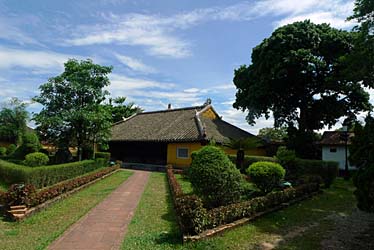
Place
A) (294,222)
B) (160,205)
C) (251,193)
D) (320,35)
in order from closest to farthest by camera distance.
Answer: (294,222) < (160,205) < (251,193) < (320,35)

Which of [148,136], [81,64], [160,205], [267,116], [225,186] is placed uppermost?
[81,64]

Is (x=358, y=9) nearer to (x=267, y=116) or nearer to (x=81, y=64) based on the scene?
(x=267, y=116)

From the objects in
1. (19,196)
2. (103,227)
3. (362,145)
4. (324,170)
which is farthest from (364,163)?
(19,196)

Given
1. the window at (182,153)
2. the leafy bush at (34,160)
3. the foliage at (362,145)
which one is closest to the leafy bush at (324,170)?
the foliage at (362,145)

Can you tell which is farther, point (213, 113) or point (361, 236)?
point (213, 113)

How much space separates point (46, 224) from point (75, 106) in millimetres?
14109

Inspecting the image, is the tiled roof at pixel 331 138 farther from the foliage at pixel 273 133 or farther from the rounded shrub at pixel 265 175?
the foliage at pixel 273 133

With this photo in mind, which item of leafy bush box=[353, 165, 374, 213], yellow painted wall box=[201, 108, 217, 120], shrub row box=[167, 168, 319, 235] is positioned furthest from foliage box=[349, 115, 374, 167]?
yellow painted wall box=[201, 108, 217, 120]

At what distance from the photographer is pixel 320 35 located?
2567 cm

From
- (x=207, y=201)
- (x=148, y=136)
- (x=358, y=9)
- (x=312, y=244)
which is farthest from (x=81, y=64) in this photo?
(x=312, y=244)

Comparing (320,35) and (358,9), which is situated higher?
(320,35)

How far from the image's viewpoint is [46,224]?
355 inches

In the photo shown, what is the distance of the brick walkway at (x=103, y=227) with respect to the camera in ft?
23.3

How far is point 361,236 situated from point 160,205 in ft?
21.7
